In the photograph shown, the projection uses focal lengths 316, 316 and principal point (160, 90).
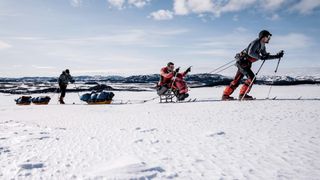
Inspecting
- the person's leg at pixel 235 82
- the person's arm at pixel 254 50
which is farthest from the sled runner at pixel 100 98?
the person's arm at pixel 254 50

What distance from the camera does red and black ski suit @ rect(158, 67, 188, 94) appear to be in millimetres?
11844

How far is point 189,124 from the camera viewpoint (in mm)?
6258

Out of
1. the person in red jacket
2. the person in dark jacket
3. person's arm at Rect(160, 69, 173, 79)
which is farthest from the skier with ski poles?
the person in dark jacket

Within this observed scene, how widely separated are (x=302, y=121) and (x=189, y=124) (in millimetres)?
2129

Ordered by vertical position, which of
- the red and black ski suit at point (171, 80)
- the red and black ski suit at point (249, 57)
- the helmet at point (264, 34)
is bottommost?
the red and black ski suit at point (171, 80)

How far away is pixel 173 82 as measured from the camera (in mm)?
11977

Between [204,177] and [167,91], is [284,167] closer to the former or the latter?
[204,177]

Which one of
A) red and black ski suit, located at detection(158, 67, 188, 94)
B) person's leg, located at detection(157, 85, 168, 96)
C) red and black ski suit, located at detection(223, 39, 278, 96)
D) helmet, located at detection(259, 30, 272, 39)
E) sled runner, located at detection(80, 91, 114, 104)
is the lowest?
sled runner, located at detection(80, 91, 114, 104)

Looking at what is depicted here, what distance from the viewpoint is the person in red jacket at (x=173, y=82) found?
11844mm

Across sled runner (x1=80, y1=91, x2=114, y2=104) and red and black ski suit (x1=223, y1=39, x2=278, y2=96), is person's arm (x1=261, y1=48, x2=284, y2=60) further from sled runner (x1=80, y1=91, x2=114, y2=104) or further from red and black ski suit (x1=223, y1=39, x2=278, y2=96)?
sled runner (x1=80, y1=91, x2=114, y2=104)

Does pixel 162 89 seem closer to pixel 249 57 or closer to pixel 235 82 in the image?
pixel 235 82

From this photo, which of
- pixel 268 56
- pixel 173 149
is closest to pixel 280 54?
pixel 268 56

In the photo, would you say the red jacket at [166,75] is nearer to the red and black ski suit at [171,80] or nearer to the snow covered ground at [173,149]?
the red and black ski suit at [171,80]

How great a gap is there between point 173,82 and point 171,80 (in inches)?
9.9
